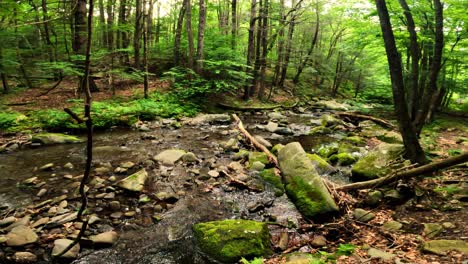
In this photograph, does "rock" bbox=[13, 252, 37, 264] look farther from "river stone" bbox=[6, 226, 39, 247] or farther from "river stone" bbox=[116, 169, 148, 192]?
"river stone" bbox=[116, 169, 148, 192]

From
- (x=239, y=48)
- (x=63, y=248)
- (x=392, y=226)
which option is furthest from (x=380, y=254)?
(x=239, y=48)

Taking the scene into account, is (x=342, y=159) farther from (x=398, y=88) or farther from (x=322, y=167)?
(x=398, y=88)

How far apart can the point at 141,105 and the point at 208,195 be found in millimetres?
7996

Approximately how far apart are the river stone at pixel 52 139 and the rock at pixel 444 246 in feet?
31.7

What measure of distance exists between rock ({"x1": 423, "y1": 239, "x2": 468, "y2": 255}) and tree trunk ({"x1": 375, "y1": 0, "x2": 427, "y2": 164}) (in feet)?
8.86

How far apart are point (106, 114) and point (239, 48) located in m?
11.5

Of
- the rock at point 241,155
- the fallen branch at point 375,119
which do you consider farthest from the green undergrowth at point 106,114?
the fallen branch at point 375,119

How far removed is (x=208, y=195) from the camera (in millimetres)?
5949

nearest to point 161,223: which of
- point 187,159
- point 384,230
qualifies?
point 187,159

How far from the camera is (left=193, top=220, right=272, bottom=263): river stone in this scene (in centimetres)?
399

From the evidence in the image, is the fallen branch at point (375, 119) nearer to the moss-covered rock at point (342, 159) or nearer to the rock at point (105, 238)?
the moss-covered rock at point (342, 159)

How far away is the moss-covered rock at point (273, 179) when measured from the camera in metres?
6.16

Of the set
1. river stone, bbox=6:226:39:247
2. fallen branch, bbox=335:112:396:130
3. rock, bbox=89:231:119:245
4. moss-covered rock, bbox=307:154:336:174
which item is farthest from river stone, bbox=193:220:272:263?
fallen branch, bbox=335:112:396:130

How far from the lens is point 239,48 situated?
19688 millimetres
